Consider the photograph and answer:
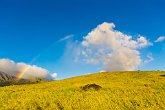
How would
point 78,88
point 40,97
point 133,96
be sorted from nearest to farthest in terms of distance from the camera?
1. point 40,97
2. point 133,96
3. point 78,88

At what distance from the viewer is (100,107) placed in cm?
4056

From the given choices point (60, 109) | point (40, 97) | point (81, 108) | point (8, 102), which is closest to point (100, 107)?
point (81, 108)

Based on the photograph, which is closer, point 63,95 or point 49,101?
point 49,101

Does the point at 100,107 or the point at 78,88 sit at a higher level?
the point at 78,88

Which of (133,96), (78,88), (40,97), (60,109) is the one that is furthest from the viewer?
(78,88)

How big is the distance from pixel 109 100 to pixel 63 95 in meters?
7.66

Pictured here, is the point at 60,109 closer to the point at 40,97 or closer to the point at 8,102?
the point at 40,97

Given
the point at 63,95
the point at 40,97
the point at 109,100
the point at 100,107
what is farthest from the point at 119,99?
the point at 40,97

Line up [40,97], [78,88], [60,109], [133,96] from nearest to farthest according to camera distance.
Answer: [60,109]
[40,97]
[133,96]
[78,88]

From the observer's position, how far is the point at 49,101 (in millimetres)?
41344

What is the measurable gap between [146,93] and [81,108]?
14.6m

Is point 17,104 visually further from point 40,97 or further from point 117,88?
point 117,88

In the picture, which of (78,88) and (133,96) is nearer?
(133,96)

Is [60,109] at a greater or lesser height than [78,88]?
lesser
